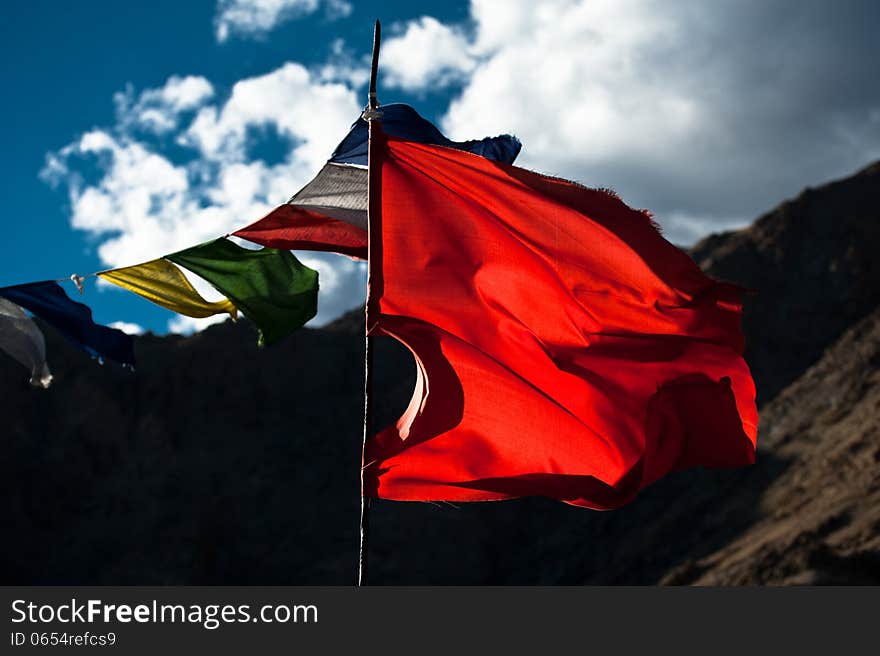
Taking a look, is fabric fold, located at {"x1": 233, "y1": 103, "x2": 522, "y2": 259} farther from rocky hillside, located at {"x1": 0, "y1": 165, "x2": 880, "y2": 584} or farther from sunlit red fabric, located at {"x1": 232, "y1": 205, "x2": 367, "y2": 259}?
rocky hillside, located at {"x1": 0, "y1": 165, "x2": 880, "y2": 584}

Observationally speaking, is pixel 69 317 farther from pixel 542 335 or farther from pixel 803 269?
pixel 803 269

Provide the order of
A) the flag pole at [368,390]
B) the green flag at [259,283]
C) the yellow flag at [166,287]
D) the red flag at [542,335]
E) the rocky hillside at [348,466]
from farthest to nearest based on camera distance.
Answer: the rocky hillside at [348,466], the yellow flag at [166,287], the green flag at [259,283], the red flag at [542,335], the flag pole at [368,390]

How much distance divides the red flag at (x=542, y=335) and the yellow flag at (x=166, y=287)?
196 cm

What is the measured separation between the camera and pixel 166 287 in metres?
8.77

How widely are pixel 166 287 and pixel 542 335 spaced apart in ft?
10.1

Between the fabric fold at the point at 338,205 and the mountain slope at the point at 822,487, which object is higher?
the mountain slope at the point at 822,487

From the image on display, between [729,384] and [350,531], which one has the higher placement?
[350,531]

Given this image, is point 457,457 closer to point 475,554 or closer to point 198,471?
point 475,554

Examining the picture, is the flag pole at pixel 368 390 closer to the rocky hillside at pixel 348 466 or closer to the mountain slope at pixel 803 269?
the rocky hillside at pixel 348 466

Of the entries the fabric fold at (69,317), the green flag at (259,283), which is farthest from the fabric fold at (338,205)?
the fabric fold at (69,317)

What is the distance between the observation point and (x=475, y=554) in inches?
1577

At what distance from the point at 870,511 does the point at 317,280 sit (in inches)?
907

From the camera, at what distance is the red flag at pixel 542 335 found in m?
7.20
